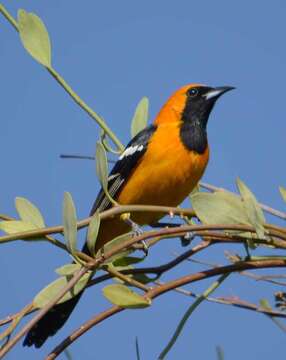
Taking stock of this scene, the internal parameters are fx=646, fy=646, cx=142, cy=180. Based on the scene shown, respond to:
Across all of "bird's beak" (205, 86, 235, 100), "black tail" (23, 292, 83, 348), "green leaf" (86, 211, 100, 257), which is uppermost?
"green leaf" (86, 211, 100, 257)

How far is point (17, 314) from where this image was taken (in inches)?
44.1

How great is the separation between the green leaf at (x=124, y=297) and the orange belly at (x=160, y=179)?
75.1 inches

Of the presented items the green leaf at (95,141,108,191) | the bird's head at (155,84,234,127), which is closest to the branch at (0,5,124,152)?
the green leaf at (95,141,108,191)

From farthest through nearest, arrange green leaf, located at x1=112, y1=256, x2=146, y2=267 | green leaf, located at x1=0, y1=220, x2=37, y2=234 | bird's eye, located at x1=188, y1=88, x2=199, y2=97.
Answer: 1. bird's eye, located at x1=188, y1=88, x2=199, y2=97
2. green leaf, located at x1=112, y1=256, x2=146, y2=267
3. green leaf, located at x1=0, y1=220, x2=37, y2=234

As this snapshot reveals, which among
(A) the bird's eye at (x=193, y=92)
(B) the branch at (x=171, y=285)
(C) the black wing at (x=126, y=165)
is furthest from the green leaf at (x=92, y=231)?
(A) the bird's eye at (x=193, y=92)

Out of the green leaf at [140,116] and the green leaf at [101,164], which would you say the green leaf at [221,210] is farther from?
the green leaf at [140,116]

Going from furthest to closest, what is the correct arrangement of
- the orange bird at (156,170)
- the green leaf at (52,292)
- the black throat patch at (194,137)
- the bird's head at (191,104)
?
the bird's head at (191,104), the black throat patch at (194,137), the orange bird at (156,170), the green leaf at (52,292)

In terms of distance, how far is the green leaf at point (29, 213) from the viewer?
1.28 m

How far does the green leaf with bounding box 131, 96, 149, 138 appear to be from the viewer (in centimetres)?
220

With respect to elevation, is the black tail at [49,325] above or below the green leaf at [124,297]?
below

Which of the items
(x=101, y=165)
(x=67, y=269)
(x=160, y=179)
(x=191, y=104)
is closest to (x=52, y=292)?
(x=67, y=269)

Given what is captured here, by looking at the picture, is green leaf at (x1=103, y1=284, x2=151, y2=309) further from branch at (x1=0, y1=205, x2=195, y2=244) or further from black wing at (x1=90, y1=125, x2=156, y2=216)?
black wing at (x1=90, y1=125, x2=156, y2=216)

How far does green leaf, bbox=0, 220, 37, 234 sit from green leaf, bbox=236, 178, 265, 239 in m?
0.42

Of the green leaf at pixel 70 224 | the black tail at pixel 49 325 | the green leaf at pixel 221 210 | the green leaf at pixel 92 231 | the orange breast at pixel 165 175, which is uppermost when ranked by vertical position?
the green leaf at pixel 70 224
